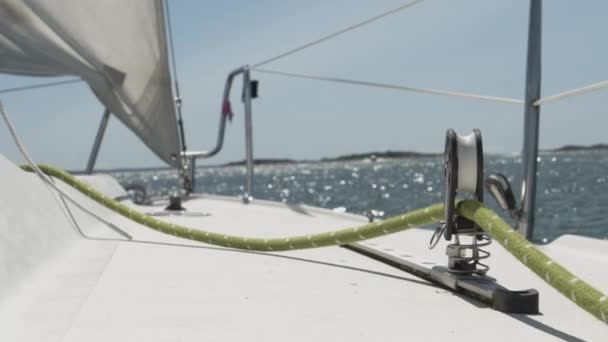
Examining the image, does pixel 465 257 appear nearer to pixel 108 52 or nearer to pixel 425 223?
pixel 425 223

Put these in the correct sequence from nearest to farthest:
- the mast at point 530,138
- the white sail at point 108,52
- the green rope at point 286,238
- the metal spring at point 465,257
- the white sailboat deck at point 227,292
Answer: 1. the white sailboat deck at point 227,292
2. the metal spring at point 465,257
3. the green rope at point 286,238
4. the mast at point 530,138
5. the white sail at point 108,52

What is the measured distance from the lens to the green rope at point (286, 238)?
1599mm

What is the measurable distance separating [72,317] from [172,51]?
309cm

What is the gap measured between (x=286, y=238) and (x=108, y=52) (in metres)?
1.65

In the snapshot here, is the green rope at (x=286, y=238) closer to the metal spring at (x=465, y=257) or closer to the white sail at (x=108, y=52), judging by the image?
the metal spring at (x=465, y=257)

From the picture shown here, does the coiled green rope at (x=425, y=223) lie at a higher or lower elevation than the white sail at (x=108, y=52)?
lower

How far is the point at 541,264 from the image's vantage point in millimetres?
1109

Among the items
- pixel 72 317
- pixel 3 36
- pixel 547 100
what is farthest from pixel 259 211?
pixel 72 317

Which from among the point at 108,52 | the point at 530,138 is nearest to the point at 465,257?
the point at 530,138

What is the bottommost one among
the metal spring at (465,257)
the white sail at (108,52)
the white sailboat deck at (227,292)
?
the white sailboat deck at (227,292)

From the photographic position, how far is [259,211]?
363 centimetres

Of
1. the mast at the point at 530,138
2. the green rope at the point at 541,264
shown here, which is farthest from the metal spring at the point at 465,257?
the mast at the point at 530,138

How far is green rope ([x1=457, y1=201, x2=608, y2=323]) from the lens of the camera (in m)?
0.95

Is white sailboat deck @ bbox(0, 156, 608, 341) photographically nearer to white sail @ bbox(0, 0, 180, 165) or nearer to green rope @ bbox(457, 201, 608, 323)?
green rope @ bbox(457, 201, 608, 323)
